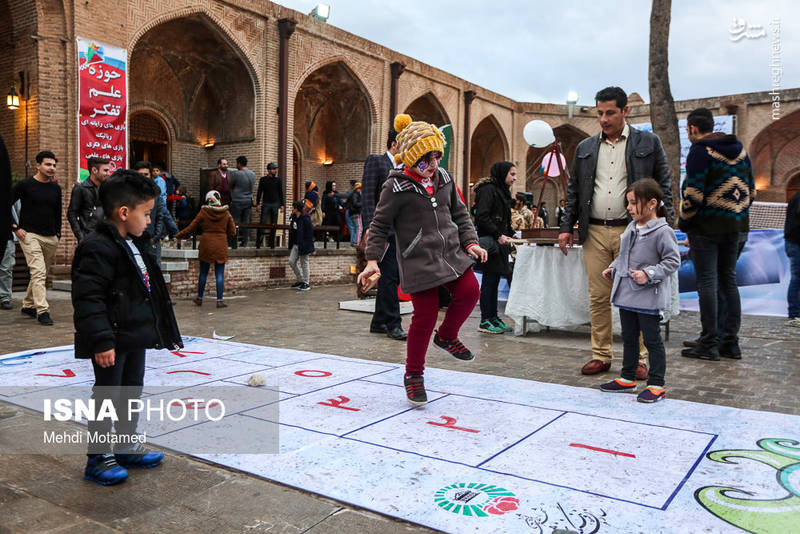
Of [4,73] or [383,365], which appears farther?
[4,73]

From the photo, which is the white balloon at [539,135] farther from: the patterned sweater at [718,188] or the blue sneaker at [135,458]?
the blue sneaker at [135,458]

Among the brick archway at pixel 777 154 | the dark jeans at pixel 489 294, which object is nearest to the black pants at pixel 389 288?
the dark jeans at pixel 489 294

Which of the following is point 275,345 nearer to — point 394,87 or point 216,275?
point 216,275

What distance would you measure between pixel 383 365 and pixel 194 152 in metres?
15.1

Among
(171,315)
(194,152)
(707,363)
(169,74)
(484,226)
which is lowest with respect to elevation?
(707,363)

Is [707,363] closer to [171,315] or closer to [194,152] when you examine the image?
[171,315]

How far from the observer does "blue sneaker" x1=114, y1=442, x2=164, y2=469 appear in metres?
2.53

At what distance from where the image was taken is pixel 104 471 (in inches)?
93.4

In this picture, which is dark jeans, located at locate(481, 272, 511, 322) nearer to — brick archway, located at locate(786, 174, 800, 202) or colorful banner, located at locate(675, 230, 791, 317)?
colorful banner, located at locate(675, 230, 791, 317)

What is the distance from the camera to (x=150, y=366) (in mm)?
4477

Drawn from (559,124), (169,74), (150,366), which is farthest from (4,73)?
(559,124)

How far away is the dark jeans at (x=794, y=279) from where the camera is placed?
7750 mm

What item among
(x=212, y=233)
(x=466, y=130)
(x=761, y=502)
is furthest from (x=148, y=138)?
(x=761, y=502)

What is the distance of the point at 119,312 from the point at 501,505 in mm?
1628
